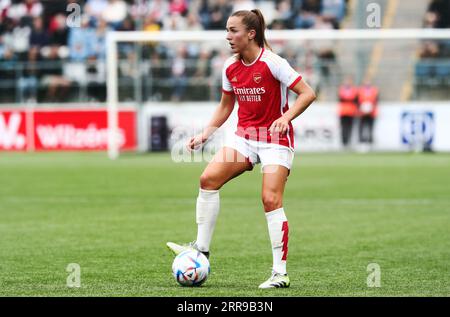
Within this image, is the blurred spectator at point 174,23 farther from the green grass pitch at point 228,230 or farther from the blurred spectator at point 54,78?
the green grass pitch at point 228,230

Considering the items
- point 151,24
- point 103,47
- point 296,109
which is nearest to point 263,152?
point 296,109

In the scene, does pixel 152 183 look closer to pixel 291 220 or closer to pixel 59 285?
pixel 291 220

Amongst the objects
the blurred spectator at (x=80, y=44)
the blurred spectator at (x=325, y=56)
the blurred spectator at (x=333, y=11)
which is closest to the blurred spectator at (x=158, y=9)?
the blurred spectator at (x=80, y=44)

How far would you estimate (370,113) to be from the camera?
28.9m

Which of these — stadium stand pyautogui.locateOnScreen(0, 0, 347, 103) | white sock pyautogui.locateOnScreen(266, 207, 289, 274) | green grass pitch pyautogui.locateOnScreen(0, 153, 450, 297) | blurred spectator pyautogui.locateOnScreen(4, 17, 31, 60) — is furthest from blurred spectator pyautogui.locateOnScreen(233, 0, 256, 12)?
white sock pyautogui.locateOnScreen(266, 207, 289, 274)

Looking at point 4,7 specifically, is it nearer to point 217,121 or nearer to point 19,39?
point 19,39

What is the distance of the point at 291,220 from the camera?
1402cm

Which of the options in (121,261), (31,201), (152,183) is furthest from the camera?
(152,183)

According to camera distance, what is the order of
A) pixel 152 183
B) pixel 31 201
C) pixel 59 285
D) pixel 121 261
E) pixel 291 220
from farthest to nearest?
pixel 152 183 → pixel 31 201 → pixel 291 220 → pixel 121 261 → pixel 59 285

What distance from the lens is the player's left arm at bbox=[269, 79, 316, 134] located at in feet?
26.7

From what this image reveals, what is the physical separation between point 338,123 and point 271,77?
21.1m

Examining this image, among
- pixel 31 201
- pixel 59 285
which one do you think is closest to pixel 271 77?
pixel 59 285

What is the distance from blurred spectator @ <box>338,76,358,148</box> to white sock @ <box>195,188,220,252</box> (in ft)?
67.8

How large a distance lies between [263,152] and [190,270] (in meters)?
1.16
